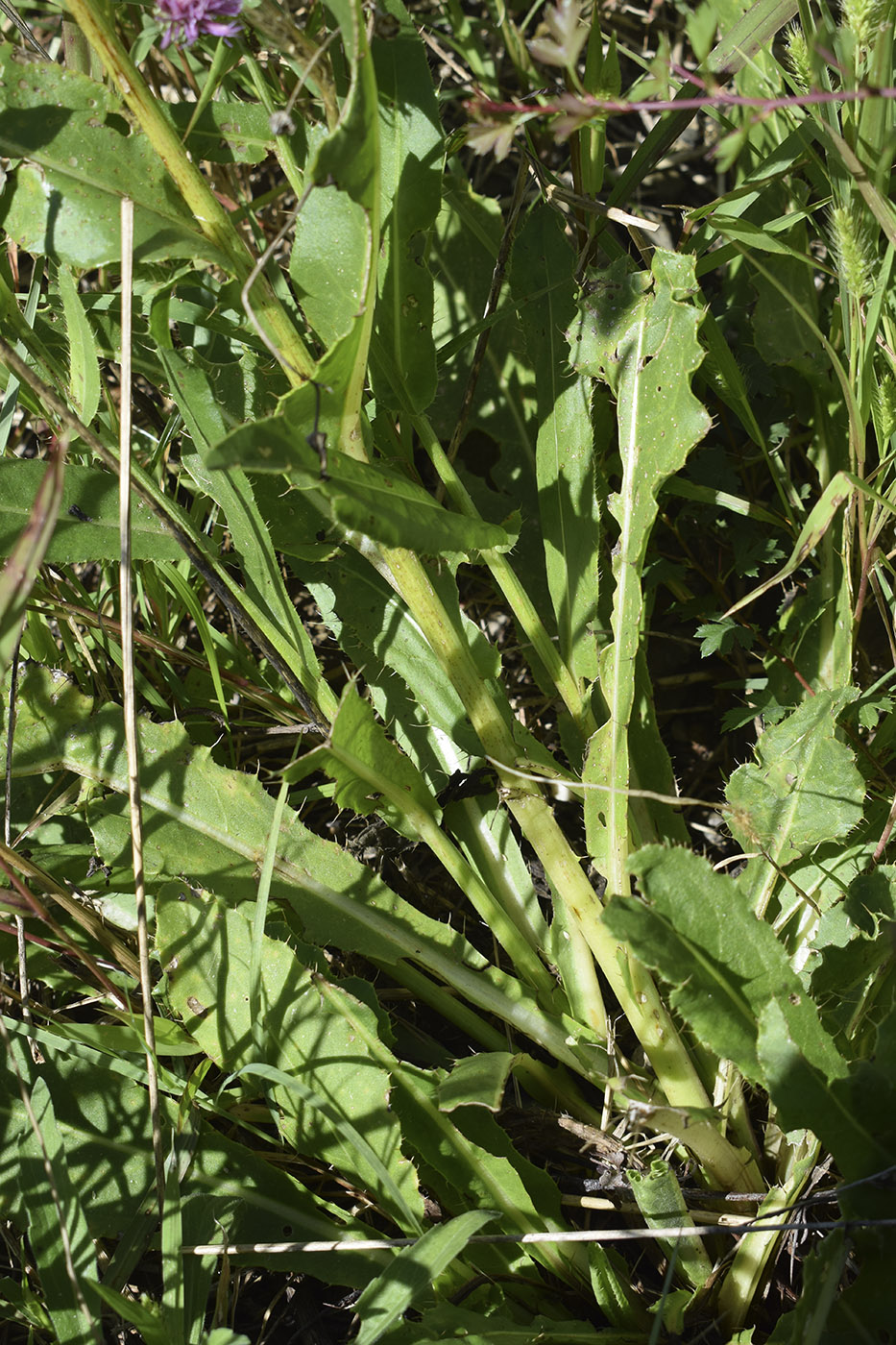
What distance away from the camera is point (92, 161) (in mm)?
1229

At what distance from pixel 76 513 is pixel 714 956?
1127 mm

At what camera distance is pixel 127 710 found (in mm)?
1405

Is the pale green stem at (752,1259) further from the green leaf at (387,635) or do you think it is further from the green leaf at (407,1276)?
the green leaf at (387,635)

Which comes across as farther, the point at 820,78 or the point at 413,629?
the point at 413,629

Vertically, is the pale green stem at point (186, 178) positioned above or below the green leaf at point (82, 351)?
above

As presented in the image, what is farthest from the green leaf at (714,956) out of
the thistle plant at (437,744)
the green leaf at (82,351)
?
the green leaf at (82,351)

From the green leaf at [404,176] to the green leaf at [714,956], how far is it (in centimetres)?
83

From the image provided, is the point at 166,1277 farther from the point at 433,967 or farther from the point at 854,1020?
the point at 854,1020

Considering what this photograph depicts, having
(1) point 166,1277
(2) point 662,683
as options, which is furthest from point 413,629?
(1) point 166,1277

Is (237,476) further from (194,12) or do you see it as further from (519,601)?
(194,12)

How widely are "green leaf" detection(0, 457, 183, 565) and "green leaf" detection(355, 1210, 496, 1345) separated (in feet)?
3.40

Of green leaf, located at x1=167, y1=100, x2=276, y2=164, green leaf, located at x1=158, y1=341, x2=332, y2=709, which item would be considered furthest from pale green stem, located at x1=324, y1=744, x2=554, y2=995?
green leaf, located at x1=167, y1=100, x2=276, y2=164

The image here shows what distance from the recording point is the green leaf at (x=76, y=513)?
1.51 m

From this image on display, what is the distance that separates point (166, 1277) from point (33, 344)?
1371mm
